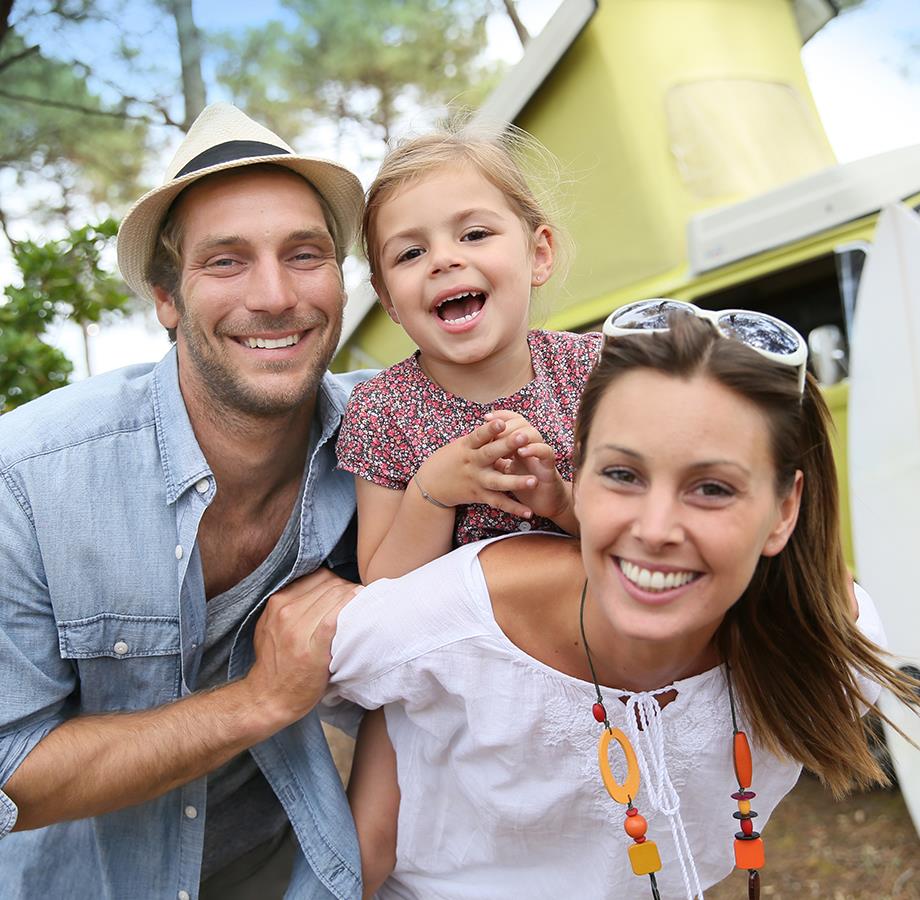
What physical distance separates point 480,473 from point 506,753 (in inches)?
24.0

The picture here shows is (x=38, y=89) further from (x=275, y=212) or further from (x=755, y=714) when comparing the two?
(x=755, y=714)

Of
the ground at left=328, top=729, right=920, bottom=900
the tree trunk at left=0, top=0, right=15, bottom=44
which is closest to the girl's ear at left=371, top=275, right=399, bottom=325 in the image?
the ground at left=328, top=729, right=920, bottom=900

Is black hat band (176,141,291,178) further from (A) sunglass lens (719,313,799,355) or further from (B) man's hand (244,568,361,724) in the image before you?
(A) sunglass lens (719,313,799,355)

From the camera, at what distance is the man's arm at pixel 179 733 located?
2299 millimetres

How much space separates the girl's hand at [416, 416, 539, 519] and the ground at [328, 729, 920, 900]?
2.95 metres

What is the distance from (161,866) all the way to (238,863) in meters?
0.43

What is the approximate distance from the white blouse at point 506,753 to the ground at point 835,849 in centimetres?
232

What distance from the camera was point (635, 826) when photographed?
197 centimetres

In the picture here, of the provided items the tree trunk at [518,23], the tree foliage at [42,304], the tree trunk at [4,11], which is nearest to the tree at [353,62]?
the tree trunk at [518,23]

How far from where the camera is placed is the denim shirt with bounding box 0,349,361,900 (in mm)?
2396

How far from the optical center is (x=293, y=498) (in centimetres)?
281

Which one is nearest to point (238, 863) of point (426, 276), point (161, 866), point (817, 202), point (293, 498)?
point (161, 866)

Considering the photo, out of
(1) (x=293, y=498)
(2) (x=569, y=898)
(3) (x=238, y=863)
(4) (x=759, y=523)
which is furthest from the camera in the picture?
(3) (x=238, y=863)

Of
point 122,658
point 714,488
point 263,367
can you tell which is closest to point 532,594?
point 714,488
